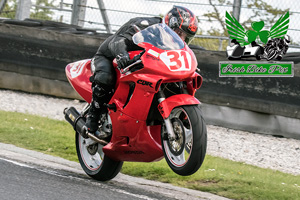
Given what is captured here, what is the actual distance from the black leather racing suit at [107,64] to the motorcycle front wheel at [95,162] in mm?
422

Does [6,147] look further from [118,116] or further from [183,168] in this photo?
[183,168]

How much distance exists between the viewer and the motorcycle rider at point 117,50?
569cm

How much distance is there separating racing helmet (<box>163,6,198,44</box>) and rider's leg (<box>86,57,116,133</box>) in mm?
754

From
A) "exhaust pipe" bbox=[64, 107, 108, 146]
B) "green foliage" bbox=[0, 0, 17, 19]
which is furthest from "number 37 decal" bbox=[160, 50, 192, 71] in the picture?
"green foliage" bbox=[0, 0, 17, 19]

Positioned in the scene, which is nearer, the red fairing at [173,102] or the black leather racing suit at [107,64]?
the red fairing at [173,102]

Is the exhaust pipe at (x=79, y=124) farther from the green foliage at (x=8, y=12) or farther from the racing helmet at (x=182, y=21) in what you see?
the green foliage at (x=8, y=12)

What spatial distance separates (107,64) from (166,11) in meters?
6.10

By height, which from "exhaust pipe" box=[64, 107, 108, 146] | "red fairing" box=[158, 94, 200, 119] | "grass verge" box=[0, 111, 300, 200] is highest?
"red fairing" box=[158, 94, 200, 119]

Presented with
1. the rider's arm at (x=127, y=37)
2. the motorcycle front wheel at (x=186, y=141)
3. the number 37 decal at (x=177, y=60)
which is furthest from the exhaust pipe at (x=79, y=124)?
the number 37 decal at (x=177, y=60)

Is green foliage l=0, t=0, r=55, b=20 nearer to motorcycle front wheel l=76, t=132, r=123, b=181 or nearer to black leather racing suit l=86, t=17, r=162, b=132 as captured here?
motorcycle front wheel l=76, t=132, r=123, b=181

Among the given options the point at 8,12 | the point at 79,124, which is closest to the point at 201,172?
the point at 79,124

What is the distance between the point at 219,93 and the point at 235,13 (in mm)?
1574

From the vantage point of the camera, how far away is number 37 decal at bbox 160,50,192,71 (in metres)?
→ 5.27

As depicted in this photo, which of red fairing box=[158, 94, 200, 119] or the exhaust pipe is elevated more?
red fairing box=[158, 94, 200, 119]
